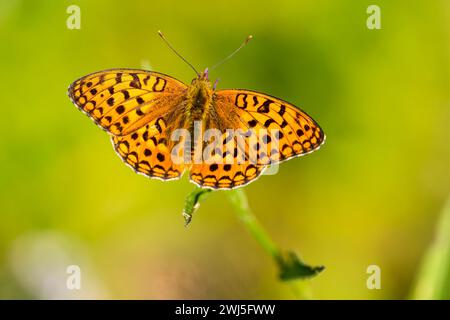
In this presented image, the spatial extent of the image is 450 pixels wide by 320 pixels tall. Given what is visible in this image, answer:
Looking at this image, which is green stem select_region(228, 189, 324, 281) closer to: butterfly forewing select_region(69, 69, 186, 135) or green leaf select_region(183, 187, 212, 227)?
green leaf select_region(183, 187, 212, 227)

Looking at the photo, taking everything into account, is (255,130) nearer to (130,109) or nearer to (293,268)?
(130,109)

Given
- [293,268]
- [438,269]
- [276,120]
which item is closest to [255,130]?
[276,120]

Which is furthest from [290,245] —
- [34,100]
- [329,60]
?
[34,100]

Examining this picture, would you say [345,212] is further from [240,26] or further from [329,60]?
[240,26]

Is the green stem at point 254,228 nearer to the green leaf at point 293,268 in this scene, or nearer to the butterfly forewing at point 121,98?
the green leaf at point 293,268

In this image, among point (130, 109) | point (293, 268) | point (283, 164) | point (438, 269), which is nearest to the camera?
point (293, 268)

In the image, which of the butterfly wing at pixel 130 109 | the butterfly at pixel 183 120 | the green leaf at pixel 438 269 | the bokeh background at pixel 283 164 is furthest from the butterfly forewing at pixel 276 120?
the bokeh background at pixel 283 164
